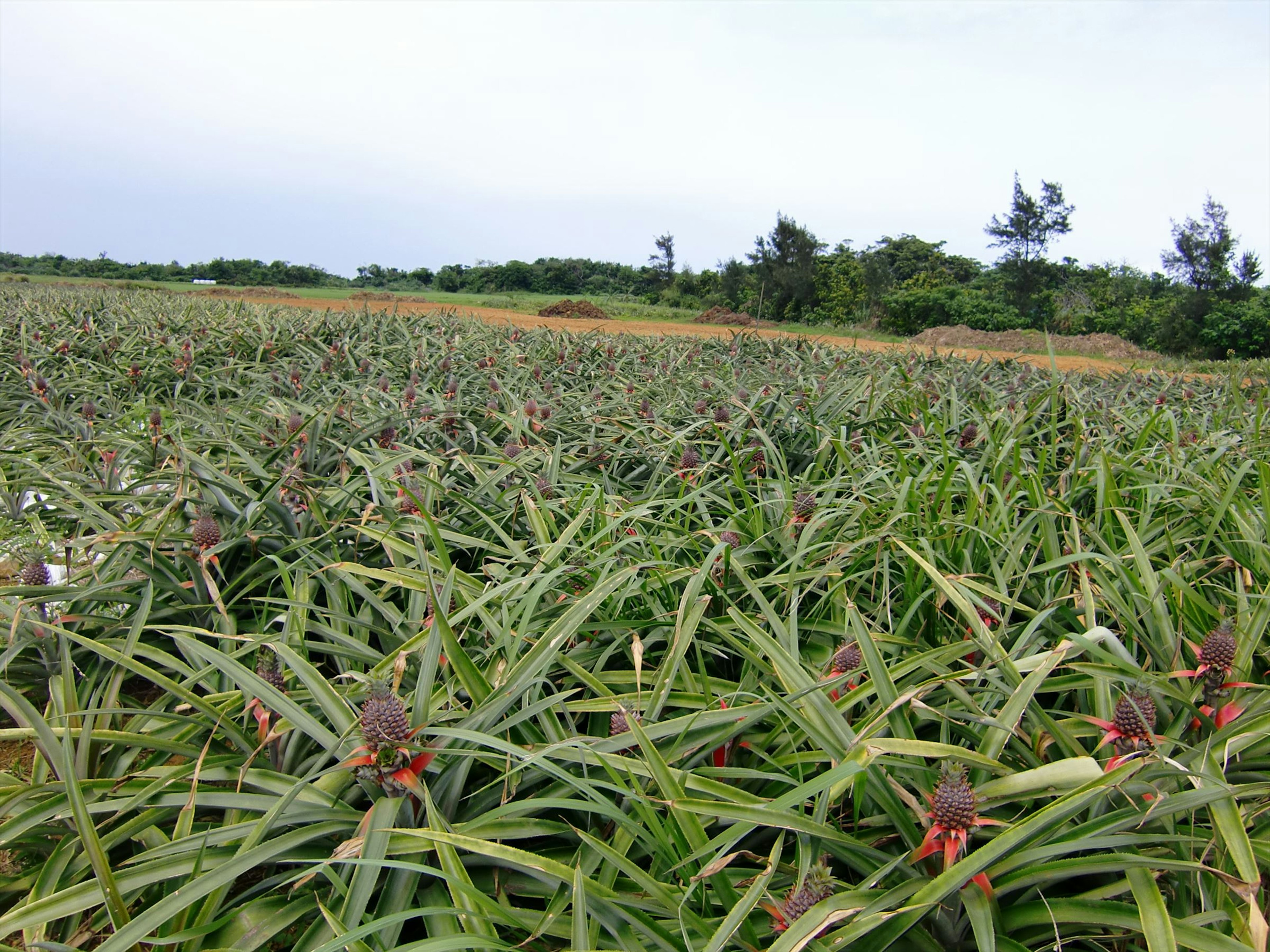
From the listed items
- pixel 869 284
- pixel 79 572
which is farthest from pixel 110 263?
pixel 79 572

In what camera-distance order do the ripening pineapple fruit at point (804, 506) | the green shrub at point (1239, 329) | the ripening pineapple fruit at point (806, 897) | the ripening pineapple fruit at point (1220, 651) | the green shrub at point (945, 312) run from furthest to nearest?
the green shrub at point (945, 312) → the green shrub at point (1239, 329) → the ripening pineapple fruit at point (804, 506) → the ripening pineapple fruit at point (1220, 651) → the ripening pineapple fruit at point (806, 897)

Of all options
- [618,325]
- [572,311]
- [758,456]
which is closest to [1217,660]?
[758,456]

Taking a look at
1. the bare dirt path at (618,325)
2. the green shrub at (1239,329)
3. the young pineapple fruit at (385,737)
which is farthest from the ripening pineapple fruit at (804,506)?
the green shrub at (1239,329)

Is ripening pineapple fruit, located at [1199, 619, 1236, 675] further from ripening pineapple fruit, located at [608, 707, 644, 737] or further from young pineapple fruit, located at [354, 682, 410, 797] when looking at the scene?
young pineapple fruit, located at [354, 682, 410, 797]

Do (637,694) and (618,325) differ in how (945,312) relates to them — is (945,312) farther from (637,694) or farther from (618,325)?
(637,694)

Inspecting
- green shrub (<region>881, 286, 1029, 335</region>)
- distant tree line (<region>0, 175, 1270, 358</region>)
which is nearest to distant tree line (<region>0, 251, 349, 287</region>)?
distant tree line (<region>0, 175, 1270, 358</region>)

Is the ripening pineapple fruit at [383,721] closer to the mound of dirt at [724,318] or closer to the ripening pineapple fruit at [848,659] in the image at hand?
the ripening pineapple fruit at [848,659]

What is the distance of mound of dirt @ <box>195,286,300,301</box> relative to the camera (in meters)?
24.2

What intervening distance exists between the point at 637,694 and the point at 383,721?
0.56 meters

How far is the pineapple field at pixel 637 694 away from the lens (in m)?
1.09

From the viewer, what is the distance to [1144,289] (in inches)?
1512

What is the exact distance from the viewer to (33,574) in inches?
69.5

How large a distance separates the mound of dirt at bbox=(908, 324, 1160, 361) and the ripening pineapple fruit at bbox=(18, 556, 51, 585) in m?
23.8

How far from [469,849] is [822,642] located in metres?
1.01
